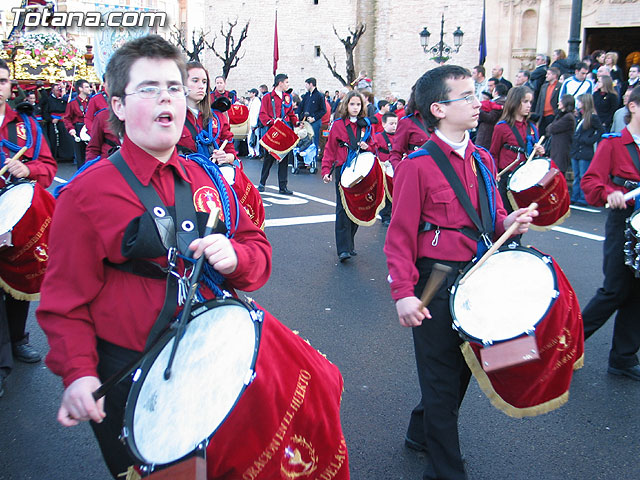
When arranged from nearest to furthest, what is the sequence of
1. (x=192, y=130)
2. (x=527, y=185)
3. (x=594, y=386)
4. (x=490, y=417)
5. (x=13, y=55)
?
(x=490, y=417)
(x=594, y=386)
(x=192, y=130)
(x=527, y=185)
(x=13, y=55)

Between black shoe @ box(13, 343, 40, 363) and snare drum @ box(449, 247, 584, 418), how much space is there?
3102 mm

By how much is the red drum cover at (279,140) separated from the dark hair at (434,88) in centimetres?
801

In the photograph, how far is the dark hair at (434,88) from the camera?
9.46 feet

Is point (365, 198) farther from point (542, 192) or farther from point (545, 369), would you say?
point (545, 369)

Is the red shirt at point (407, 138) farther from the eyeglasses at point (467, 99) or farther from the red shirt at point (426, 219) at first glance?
the red shirt at point (426, 219)

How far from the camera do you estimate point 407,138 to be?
23.0 ft

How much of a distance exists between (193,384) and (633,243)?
308 cm

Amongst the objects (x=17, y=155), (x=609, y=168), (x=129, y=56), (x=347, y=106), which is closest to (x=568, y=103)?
(x=347, y=106)

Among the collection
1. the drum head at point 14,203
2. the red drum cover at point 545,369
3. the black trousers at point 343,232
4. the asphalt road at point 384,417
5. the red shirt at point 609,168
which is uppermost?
the red shirt at point 609,168

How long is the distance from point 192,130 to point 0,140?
5.07 feet

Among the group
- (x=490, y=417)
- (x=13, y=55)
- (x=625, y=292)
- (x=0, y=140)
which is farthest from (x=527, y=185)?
(x=13, y=55)

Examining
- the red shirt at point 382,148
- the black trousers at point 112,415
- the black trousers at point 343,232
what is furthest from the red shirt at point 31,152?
the red shirt at point 382,148

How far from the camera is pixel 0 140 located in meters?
4.21

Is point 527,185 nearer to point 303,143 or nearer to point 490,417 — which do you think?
point 490,417
